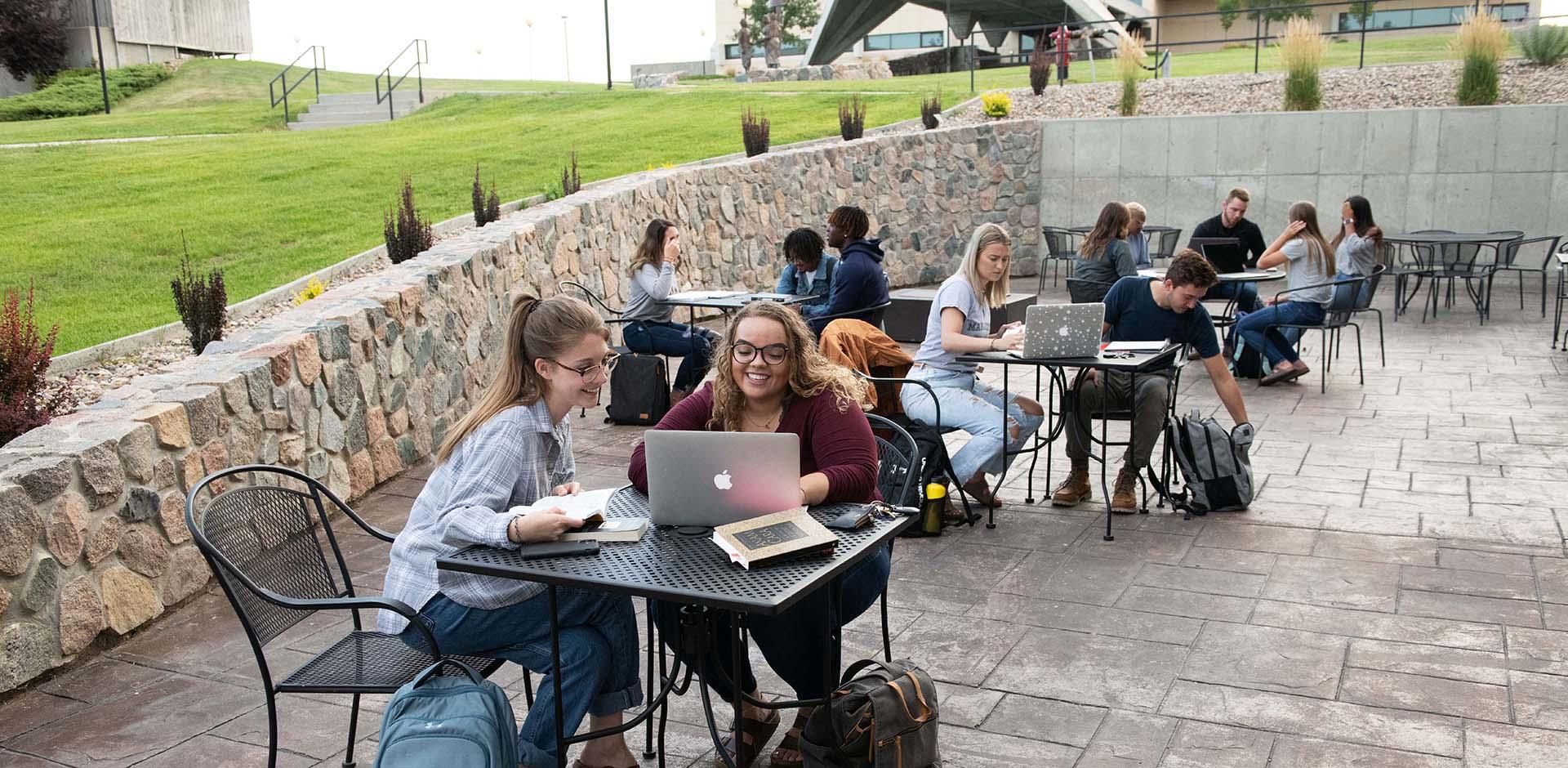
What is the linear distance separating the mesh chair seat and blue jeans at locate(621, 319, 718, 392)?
4586mm

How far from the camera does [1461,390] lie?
8.05 meters

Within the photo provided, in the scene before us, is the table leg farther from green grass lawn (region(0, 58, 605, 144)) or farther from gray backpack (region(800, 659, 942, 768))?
green grass lawn (region(0, 58, 605, 144))

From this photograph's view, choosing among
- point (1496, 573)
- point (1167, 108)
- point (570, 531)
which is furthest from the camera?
point (1167, 108)

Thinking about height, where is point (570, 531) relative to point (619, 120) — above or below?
below

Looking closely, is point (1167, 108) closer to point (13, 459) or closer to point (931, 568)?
point (931, 568)

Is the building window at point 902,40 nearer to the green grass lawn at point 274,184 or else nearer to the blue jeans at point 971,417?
the green grass lawn at point 274,184

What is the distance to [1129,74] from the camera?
1641 centimetres

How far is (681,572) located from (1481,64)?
14968 millimetres

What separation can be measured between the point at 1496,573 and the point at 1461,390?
156 inches

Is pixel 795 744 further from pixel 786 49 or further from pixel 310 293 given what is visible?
pixel 786 49

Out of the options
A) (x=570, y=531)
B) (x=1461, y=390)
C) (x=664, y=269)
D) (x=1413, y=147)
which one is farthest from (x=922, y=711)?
(x=1413, y=147)

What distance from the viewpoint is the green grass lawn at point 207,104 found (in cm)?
1852

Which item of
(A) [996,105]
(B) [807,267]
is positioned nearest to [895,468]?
(B) [807,267]

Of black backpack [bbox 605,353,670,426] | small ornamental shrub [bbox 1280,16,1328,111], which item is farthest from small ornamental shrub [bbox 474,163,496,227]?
small ornamental shrub [bbox 1280,16,1328,111]
